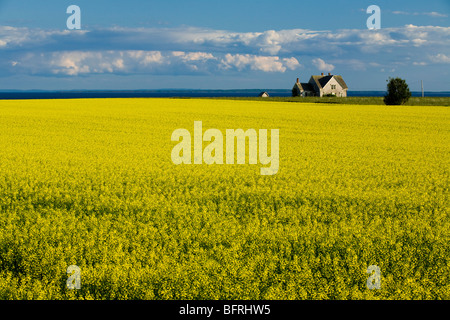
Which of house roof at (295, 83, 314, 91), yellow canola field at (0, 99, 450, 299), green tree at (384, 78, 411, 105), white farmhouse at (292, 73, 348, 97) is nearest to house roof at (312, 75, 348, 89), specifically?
white farmhouse at (292, 73, 348, 97)

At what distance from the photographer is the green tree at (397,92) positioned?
6140cm

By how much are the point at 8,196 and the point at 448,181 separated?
12291 millimetres

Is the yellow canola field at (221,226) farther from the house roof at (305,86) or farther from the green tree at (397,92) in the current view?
the house roof at (305,86)

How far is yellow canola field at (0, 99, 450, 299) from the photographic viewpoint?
6109 millimetres

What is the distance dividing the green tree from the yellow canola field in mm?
47742

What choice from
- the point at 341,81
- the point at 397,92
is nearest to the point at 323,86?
the point at 341,81

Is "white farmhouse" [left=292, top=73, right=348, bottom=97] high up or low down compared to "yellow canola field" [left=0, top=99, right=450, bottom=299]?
up

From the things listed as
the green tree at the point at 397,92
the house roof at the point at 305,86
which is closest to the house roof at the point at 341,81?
the house roof at the point at 305,86

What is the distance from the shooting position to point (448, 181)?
1290 cm

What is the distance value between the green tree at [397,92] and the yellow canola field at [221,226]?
4774 cm

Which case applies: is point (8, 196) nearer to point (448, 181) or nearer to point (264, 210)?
point (264, 210)

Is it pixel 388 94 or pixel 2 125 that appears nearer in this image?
pixel 2 125

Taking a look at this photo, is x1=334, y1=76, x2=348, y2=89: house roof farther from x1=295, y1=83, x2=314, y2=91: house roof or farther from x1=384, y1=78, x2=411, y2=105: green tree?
x1=384, y1=78, x2=411, y2=105: green tree

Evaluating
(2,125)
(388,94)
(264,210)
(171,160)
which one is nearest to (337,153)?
(171,160)
